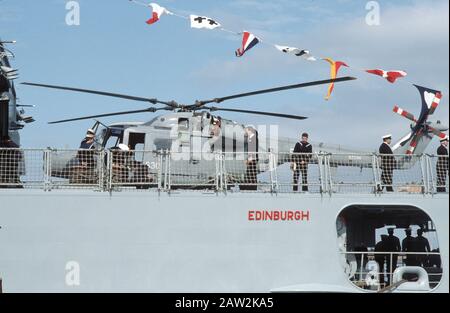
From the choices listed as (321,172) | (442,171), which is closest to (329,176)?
(321,172)

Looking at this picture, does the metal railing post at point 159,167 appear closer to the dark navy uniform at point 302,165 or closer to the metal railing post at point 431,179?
the dark navy uniform at point 302,165

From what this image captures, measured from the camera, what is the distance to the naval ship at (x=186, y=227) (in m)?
14.6

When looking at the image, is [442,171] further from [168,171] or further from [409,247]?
[168,171]

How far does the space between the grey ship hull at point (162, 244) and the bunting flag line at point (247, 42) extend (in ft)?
13.3

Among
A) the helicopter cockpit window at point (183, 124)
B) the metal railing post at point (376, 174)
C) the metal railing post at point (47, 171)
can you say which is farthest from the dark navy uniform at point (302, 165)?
the metal railing post at point (47, 171)

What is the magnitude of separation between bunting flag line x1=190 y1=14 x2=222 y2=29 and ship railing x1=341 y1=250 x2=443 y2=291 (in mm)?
6095

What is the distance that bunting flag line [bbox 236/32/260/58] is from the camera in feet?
57.5

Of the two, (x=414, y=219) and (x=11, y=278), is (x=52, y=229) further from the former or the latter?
(x=414, y=219)

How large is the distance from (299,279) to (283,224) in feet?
3.70

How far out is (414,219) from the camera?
18.1 meters

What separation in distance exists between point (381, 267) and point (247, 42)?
6.05 metres

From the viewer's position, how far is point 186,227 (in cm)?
1480

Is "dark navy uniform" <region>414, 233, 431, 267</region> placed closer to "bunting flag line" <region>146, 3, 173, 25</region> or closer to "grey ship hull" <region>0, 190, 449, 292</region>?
"grey ship hull" <region>0, 190, 449, 292</region>
